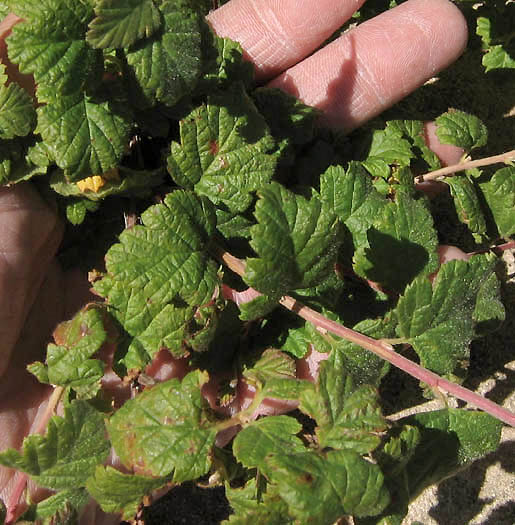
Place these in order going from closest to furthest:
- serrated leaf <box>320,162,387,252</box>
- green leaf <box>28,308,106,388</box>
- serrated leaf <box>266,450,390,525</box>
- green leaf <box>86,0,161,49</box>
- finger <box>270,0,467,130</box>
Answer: serrated leaf <box>266,450,390,525</box>, green leaf <box>86,0,161,49</box>, green leaf <box>28,308,106,388</box>, serrated leaf <box>320,162,387,252</box>, finger <box>270,0,467,130</box>

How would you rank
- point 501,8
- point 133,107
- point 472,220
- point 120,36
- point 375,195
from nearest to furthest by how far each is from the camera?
1. point 120,36
2. point 133,107
3. point 375,195
4. point 472,220
5. point 501,8

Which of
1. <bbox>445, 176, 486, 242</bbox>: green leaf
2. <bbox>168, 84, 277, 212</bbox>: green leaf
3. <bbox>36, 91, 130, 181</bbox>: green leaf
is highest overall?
<bbox>36, 91, 130, 181</bbox>: green leaf

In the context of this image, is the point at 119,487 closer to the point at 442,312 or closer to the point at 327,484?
the point at 327,484

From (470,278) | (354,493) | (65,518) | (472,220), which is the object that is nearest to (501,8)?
(472,220)

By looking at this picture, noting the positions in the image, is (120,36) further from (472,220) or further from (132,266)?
(472,220)

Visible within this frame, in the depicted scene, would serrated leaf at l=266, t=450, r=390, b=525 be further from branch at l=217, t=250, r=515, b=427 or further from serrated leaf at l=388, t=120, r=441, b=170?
serrated leaf at l=388, t=120, r=441, b=170

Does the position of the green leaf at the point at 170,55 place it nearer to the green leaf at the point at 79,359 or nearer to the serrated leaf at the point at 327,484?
the green leaf at the point at 79,359

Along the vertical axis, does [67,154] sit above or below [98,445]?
above

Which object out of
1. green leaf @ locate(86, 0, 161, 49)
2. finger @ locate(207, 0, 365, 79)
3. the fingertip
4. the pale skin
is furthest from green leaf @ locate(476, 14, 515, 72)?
green leaf @ locate(86, 0, 161, 49)
